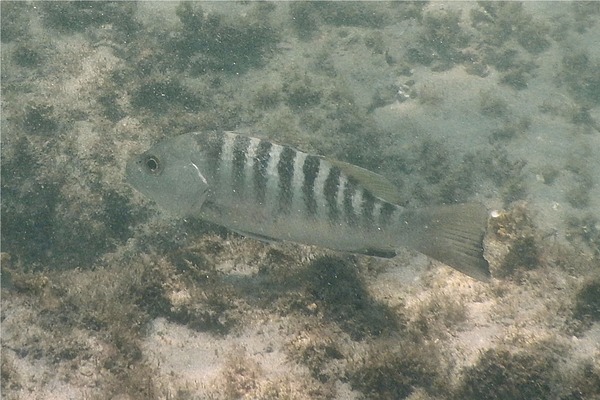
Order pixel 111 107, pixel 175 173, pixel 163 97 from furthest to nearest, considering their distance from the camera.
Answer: pixel 163 97
pixel 111 107
pixel 175 173

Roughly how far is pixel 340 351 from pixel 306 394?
1.44 ft

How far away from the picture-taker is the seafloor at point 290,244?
3484mm

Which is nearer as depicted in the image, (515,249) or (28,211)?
(515,249)

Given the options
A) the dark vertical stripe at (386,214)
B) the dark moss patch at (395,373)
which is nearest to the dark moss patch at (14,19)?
the dark vertical stripe at (386,214)

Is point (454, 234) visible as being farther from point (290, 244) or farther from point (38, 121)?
point (38, 121)

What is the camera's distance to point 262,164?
387 centimetres

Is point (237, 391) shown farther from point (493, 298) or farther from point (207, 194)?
point (493, 298)

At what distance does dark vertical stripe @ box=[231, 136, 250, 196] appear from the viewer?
3.89 metres

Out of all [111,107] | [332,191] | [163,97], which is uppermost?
[332,191]

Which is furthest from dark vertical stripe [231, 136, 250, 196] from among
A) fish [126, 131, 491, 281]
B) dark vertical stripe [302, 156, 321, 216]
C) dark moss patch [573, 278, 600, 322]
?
dark moss patch [573, 278, 600, 322]

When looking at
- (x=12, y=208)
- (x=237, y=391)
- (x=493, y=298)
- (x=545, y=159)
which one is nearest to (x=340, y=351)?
(x=237, y=391)

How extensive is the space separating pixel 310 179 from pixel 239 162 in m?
0.60

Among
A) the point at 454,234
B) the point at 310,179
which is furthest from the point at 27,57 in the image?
the point at 454,234

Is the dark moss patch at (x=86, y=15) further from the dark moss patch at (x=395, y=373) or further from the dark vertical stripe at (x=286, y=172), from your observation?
the dark moss patch at (x=395, y=373)
